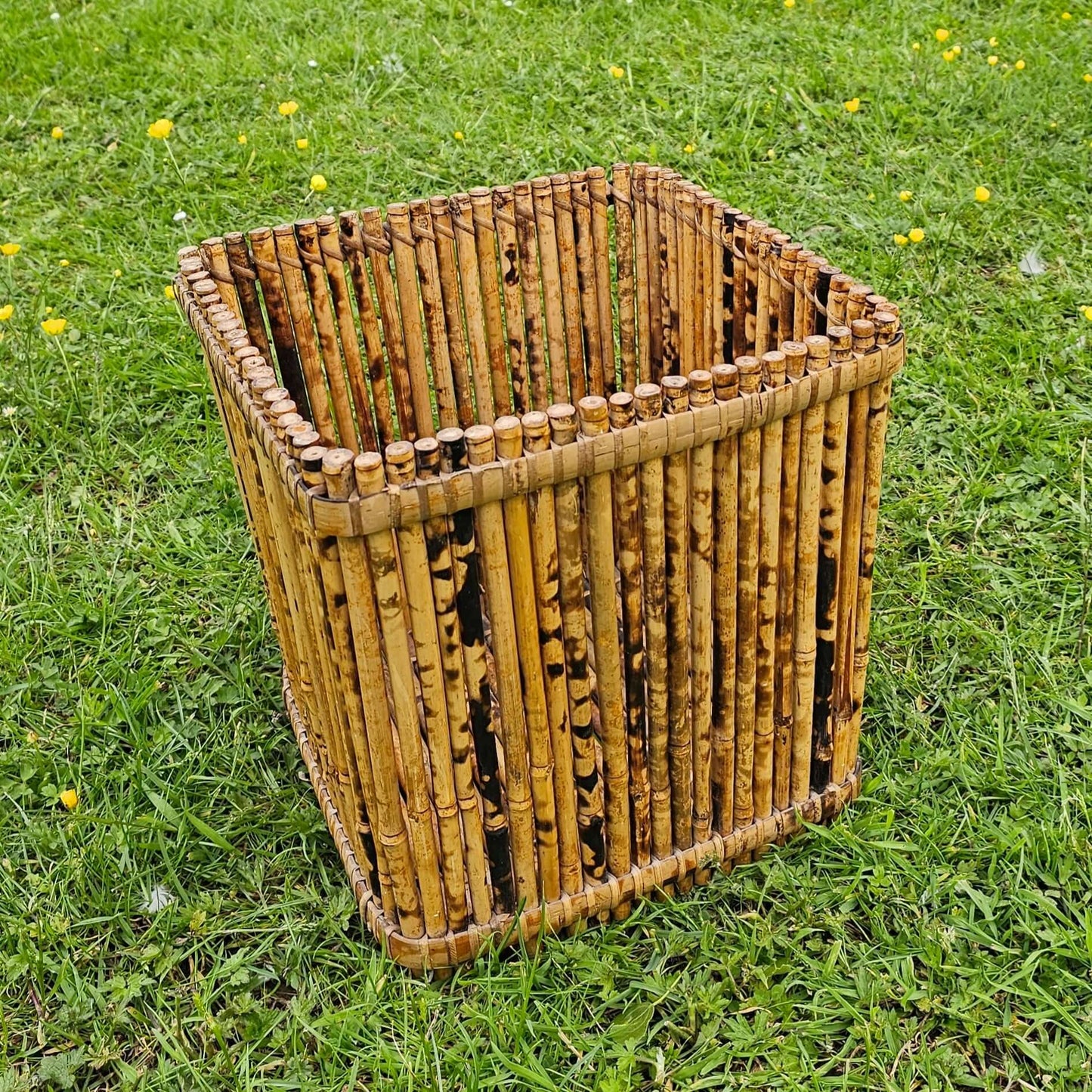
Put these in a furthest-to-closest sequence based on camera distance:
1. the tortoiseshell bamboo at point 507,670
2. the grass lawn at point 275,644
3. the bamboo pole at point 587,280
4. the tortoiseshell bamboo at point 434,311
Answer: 1. the bamboo pole at point 587,280
2. the tortoiseshell bamboo at point 434,311
3. the grass lawn at point 275,644
4. the tortoiseshell bamboo at point 507,670

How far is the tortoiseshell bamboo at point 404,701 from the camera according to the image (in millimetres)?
1637

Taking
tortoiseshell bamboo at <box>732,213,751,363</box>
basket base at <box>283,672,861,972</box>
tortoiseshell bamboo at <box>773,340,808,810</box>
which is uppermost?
tortoiseshell bamboo at <box>732,213,751,363</box>

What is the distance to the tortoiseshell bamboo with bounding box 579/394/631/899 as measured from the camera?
179cm

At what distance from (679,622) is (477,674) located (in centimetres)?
37

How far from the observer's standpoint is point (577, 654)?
75.8 inches

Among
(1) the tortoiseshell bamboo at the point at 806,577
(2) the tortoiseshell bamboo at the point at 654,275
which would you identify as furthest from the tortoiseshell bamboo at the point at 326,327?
(1) the tortoiseshell bamboo at the point at 806,577

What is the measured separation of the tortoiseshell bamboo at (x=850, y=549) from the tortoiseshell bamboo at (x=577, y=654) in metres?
0.50

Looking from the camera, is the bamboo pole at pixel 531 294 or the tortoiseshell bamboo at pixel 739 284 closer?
the tortoiseshell bamboo at pixel 739 284

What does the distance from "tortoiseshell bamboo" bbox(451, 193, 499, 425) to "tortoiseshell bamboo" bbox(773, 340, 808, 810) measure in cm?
77

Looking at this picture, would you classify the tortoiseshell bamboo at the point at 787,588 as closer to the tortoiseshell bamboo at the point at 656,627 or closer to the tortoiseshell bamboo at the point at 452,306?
the tortoiseshell bamboo at the point at 656,627

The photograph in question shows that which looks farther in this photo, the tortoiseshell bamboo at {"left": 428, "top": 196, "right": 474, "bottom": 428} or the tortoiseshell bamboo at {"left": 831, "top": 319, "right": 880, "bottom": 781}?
the tortoiseshell bamboo at {"left": 428, "top": 196, "right": 474, "bottom": 428}

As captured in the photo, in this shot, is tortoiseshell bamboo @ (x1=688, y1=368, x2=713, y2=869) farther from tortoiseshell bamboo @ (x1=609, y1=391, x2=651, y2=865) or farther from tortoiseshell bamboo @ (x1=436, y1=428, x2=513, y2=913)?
tortoiseshell bamboo @ (x1=436, y1=428, x2=513, y2=913)

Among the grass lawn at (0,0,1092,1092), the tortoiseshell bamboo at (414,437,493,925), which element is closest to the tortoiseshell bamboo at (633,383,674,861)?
the grass lawn at (0,0,1092,1092)

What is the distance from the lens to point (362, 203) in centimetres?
450
